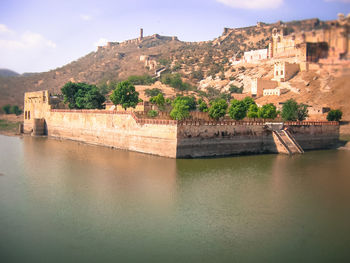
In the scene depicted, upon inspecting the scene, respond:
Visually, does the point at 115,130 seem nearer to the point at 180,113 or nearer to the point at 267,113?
the point at 180,113

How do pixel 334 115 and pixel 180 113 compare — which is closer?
pixel 180 113

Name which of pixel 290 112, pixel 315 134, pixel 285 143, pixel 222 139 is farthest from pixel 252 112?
pixel 222 139

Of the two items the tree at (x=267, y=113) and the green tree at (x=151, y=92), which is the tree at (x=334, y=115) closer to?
the tree at (x=267, y=113)

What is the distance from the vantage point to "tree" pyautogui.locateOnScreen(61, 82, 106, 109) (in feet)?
142

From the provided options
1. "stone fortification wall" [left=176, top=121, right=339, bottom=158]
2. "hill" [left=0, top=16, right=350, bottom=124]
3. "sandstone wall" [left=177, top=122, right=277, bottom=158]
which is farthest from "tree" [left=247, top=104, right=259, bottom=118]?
"hill" [left=0, top=16, right=350, bottom=124]

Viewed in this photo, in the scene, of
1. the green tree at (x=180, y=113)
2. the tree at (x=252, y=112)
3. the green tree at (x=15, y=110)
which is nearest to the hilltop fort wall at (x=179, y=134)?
the tree at (x=252, y=112)

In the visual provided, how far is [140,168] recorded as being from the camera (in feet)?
69.6

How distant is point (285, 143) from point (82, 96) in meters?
28.3

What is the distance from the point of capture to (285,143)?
2945 cm

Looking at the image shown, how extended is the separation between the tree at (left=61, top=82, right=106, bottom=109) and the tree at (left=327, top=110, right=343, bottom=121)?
28.6 m

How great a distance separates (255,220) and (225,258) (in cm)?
328

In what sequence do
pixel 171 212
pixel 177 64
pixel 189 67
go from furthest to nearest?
pixel 177 64, pixel 189 67, pixel 171 212

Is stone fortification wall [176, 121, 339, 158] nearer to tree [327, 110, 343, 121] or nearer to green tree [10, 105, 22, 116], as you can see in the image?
tree [327, 110, 343, 121]

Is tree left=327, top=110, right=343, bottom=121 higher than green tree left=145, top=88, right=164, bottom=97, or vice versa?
green tree left=145, top=88, right=164, bottom=97
